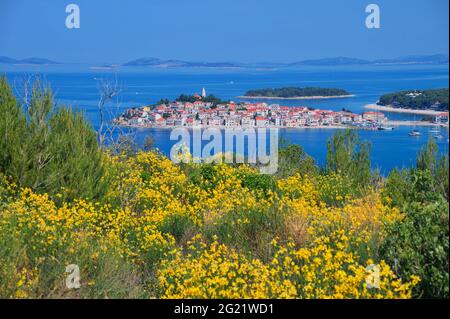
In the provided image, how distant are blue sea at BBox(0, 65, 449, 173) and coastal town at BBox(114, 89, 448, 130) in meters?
0.51

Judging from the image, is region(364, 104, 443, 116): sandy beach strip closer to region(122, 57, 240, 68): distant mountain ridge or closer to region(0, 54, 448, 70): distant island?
region(0, 54, 448, 70): distant island

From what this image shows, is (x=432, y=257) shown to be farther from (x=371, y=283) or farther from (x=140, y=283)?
(x=140, y=283)

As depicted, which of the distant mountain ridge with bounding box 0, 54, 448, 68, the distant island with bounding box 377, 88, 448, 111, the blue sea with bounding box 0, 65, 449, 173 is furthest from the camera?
the distant mountain ridge with bounding box 0, 54, 448, 68

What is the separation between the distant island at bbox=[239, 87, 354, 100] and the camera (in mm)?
39175

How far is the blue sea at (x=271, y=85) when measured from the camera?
21016 mm

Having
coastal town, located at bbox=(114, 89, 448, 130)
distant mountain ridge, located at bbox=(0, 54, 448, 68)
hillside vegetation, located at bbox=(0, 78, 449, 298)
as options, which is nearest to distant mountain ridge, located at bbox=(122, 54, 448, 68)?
distant mountain ridge, located at bbox=(0, 54, 448, 68)

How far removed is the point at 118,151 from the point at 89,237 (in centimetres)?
660

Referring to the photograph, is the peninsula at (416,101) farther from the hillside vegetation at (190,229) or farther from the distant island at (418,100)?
the hillside vegetation at (190,229)

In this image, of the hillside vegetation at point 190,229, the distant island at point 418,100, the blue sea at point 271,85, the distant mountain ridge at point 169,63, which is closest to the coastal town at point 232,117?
the blue sea at point 271,85

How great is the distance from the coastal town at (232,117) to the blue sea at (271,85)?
1.69ft

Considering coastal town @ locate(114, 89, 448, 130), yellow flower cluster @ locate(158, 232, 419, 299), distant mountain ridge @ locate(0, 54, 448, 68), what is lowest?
yellow flower cluster @ locate(158, 232, 419, 299)

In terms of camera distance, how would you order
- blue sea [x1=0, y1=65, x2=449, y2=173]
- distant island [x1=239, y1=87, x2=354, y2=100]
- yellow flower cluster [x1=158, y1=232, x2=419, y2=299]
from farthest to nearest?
distant island [x1=239, y1=87, x2=354, y2=100] < blue sea [x1=0, y1=65, x2=449, y2=173] < yellow flower cluster [x1=158, y1=232, x2=419, y2=299]

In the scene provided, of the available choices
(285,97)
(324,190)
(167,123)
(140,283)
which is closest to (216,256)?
(140,283)

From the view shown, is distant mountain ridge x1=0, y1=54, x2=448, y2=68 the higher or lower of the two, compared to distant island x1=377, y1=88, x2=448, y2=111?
higher
